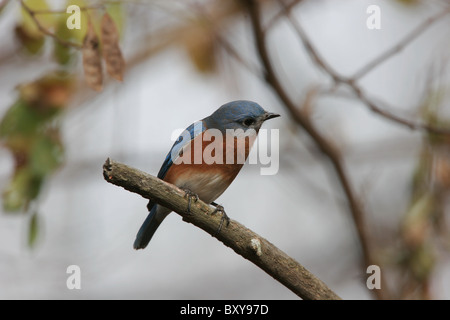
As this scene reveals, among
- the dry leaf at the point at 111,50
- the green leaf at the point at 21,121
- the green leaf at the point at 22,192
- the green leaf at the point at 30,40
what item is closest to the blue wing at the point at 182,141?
the dry leaf at the point at 111,50

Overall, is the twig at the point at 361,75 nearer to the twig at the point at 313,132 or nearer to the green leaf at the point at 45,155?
the twig at the point at 313,132

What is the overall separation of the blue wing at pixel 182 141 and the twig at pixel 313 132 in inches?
49.9

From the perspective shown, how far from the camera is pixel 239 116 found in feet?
13.5

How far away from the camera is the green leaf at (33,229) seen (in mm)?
4121

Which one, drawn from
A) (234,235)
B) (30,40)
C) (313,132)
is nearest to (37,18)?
(30,40)

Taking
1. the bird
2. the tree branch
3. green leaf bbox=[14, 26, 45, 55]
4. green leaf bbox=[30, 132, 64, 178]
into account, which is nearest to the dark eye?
the bird

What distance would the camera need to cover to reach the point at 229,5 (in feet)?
25.3

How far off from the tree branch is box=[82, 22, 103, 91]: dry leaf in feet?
2.83

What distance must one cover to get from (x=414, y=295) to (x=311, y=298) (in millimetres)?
2797

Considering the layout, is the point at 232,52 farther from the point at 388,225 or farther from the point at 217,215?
the point at 388,225

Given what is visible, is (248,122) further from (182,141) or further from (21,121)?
(21,121)

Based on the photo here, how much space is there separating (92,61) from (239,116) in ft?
3.56
